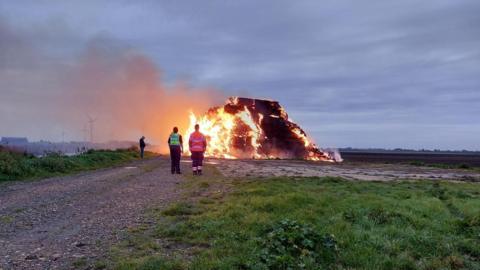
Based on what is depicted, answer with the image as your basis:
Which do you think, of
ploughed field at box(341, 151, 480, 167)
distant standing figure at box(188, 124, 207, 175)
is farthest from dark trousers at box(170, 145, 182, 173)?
ploughed field at box(341, 151, 480, 167)

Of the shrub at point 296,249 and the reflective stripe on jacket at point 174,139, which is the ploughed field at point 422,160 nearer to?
the reflective stripe on jacket at point 174,139

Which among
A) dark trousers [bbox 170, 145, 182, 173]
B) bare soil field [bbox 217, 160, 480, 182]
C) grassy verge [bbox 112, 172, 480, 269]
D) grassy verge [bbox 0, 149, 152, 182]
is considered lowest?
grassy verge [bbox 112, 172, 480, 269]

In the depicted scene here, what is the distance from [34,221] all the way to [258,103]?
174 feet

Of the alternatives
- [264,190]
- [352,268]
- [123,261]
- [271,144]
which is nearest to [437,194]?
[264,190]

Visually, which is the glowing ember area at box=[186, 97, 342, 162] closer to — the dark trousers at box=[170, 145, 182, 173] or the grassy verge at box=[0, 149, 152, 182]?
the grassy verge at box=[0, 149, 152, 182]

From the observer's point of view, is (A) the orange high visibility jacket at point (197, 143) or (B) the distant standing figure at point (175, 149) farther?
(B) the distant standing figure at point (175, 149)

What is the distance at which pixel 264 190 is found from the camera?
15992mm

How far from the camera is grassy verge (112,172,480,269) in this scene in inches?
299

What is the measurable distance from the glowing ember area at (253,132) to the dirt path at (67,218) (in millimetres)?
40514

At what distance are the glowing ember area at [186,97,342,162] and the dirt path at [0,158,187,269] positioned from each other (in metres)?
40.5

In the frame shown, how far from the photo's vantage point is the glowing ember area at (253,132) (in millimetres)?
59844

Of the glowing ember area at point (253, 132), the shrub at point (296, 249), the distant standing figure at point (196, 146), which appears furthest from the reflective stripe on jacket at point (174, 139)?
the glowing ember area at point (253, 132)

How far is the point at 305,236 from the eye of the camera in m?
8.34

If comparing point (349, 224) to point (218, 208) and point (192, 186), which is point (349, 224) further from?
point (192, 186)
